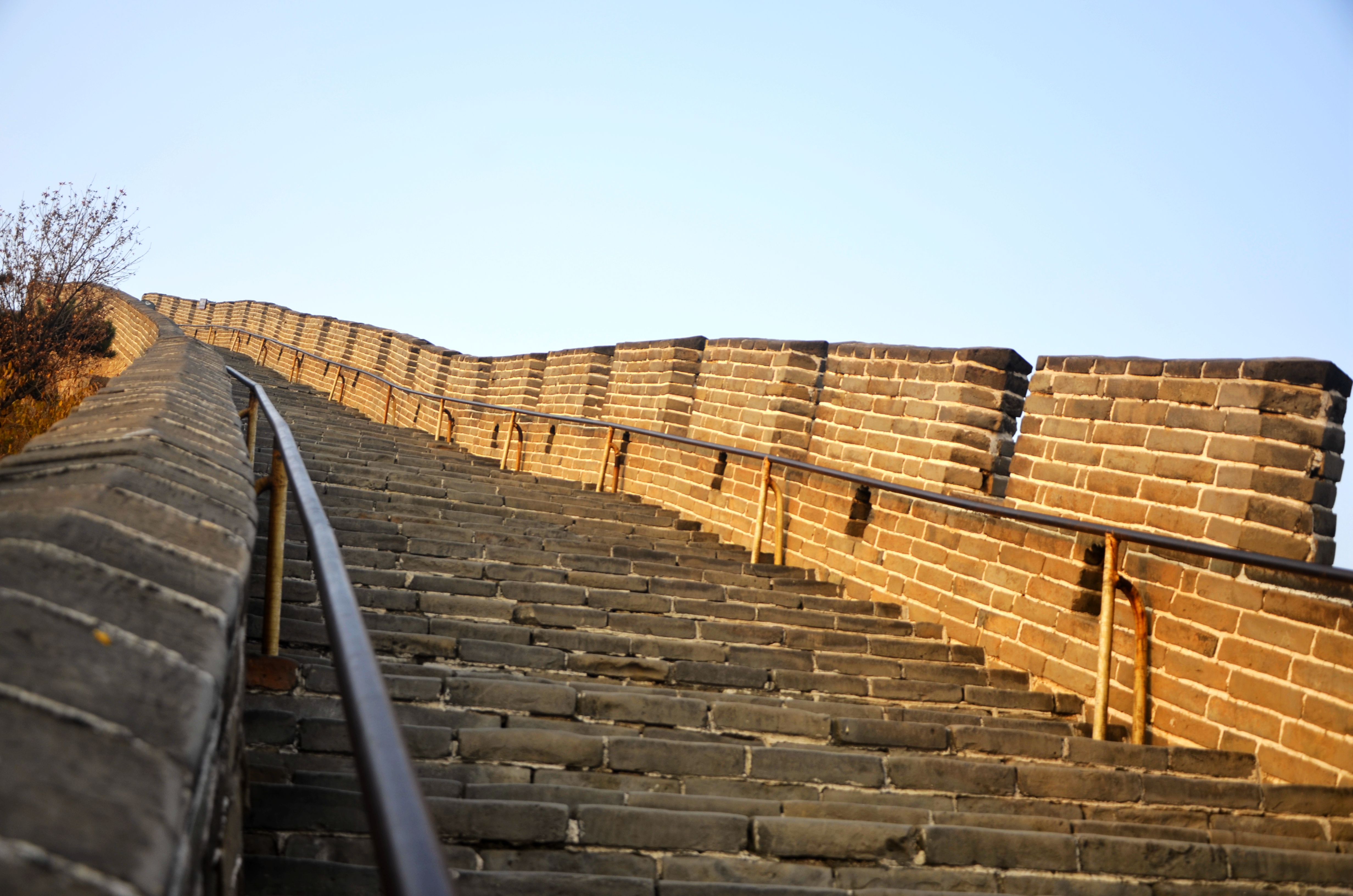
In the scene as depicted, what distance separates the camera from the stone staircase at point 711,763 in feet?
9.98

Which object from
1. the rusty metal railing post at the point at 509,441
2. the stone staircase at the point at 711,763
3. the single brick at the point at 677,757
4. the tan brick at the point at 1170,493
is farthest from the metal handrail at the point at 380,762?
the rusty metal railing post at the point at 509,441

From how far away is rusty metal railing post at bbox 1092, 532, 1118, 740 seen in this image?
455 cm

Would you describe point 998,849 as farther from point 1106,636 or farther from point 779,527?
point 779,527

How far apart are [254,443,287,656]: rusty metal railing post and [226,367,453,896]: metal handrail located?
180 cm

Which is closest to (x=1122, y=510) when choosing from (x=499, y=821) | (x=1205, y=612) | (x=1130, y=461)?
(x=1130, y=461)

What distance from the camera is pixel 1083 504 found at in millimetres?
5434

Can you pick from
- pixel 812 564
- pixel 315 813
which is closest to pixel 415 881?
pixel 315 813

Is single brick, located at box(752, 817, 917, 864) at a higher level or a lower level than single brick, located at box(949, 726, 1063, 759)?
lower

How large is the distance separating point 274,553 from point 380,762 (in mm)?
2581

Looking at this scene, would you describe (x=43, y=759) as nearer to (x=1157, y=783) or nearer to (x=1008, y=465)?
(x=1157, y=783)

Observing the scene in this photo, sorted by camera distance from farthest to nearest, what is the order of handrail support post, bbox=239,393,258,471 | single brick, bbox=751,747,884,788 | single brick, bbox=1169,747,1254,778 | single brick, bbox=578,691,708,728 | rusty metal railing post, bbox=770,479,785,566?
rusty metal railing post, bbox=770,479,785,566
handrail support post, bbox=239,393,258,471
single brick, bbox=1169,747,1254,778
single brick, bbox=578,691,708,728
single brick, bbox=751,747,884,788

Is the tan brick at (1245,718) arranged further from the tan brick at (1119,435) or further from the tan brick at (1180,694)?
the tan brick at (1119,435)

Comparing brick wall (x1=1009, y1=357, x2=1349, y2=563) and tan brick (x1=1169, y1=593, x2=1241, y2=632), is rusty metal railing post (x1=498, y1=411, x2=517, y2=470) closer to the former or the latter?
brick wall (x1=1009, y1=357, x2=1349, y2=563)

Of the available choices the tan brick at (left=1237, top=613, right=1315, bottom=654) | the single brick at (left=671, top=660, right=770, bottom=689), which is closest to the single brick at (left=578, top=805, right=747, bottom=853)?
the single brick at (left=671, top=660, right=770, bottom=689)
